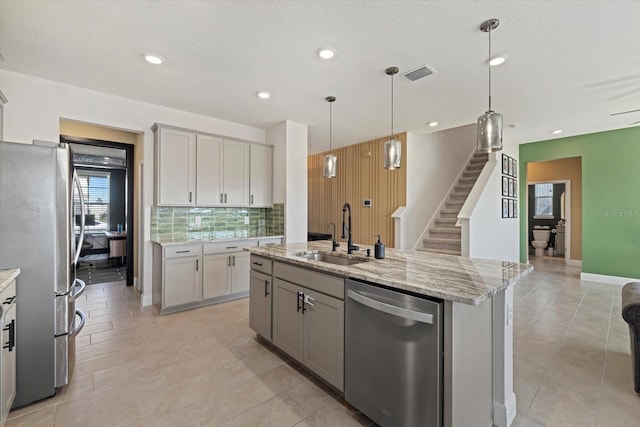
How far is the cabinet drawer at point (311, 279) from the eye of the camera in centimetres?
196

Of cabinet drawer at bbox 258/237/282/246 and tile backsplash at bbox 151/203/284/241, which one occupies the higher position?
tile backsplash at bbox 151/203/284/241

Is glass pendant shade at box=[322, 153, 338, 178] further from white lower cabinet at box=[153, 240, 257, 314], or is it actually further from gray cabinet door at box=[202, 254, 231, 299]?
gray cabinet door at box=[202, 254, 231, 299]

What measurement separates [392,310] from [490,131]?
59.1 inches

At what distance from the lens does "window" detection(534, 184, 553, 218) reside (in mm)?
8711

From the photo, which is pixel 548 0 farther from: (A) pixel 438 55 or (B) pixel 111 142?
(B) pixel 111 142

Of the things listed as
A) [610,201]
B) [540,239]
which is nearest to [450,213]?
[610,201]

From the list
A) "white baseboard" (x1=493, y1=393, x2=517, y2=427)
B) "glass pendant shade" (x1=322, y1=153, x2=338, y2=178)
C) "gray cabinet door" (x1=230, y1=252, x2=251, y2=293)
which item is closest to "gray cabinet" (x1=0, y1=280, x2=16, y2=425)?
"gray cabinet door" (x1=230, y1=252, x2=251, y2=293)

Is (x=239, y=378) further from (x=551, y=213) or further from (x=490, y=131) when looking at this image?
(x=551, y=213)

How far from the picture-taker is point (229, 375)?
2318 millimetres

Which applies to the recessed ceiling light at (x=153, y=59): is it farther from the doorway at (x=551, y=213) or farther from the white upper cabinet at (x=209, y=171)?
the doorway at (x=551, y=213)

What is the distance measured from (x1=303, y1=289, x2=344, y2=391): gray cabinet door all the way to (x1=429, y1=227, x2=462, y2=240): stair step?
13.9 feet

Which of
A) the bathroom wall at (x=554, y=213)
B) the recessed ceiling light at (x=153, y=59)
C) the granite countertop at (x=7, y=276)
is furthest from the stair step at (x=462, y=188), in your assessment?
the granite countertop at (x=7, y=276)

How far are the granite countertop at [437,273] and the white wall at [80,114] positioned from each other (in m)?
2.70

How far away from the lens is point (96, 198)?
22.3ft
